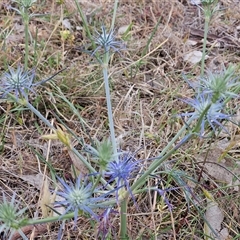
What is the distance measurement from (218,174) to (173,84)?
0.50 meters

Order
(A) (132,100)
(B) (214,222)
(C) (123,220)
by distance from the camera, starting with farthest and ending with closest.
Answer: (A) (132,100)
(B) (214,222)
(C) (123,220)

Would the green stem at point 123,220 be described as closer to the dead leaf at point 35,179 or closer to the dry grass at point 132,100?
the dry grass at point 132,100

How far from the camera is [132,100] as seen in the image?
180 centimetres

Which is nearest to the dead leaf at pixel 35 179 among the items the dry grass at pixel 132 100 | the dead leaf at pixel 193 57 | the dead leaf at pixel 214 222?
the dry grass at pixel 132 100

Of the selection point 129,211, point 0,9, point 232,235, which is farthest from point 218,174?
point 0,9

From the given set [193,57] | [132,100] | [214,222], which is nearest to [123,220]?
[214,222]

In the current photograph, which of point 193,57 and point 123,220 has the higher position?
point 123,220

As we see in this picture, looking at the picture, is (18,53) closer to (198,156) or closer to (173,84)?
(173,84)

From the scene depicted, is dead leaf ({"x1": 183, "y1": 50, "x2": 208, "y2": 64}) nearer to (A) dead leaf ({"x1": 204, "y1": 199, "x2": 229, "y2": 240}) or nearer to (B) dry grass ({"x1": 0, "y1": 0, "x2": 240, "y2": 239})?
(B) dry grass ({"x1": 0, "y1": 0, "x2": 240, "y2": 239})

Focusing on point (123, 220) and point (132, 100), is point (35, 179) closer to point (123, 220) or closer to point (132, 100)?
point (123, 220)

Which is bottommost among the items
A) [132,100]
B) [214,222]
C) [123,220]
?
[214,222]

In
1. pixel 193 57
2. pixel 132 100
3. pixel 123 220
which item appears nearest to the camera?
pixel 123 220

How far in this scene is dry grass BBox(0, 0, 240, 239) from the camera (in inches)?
55.6

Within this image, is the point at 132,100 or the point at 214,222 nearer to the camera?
the point at 214,222
